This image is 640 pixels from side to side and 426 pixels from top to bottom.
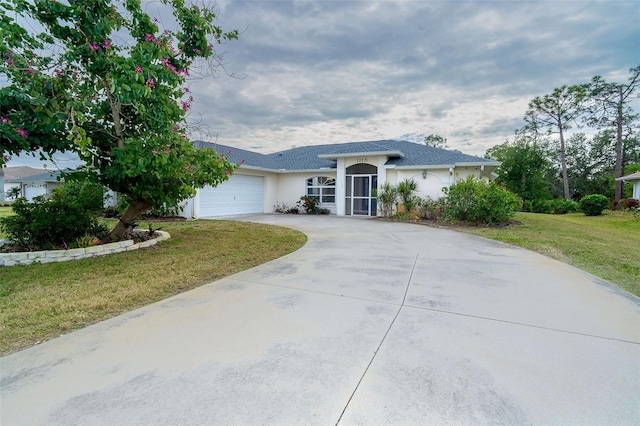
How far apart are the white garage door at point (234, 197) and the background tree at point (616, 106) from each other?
93.6 ft

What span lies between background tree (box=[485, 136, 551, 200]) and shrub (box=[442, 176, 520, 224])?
16765mm

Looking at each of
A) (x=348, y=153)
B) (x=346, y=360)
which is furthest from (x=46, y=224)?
(x=348, y=153)

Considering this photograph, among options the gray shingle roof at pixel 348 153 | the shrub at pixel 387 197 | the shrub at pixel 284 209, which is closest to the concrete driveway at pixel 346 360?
the gray shingle roof at pixel 348 153

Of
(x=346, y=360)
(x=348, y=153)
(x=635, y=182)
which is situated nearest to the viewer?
(x=346, y=360)

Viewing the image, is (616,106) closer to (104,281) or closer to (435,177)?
(435,177)

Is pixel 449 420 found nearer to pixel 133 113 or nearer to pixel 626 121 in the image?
pixel 133 113

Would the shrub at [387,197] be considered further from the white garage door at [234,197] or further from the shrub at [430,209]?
the white garage door at [234,197]

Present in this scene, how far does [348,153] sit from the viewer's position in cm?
1598

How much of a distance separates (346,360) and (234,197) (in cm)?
1503

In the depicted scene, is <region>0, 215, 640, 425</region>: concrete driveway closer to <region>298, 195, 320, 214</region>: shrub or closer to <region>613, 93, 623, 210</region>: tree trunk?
<region>298, 195, 320, 214</region>: shrub

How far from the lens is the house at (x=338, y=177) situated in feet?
48.4

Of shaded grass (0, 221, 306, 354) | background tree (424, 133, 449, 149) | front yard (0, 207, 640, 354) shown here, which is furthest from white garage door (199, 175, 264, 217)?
background tree (424, 133, 449, 149)

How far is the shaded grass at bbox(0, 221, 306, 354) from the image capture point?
11.0 ft

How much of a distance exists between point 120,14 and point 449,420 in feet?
28.4
